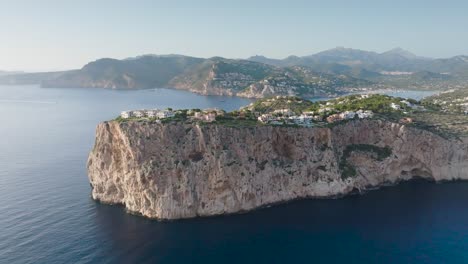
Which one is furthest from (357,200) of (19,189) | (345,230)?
(19,189)

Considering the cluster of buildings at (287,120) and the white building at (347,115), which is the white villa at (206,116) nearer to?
the cluster of buildings at (287,120)

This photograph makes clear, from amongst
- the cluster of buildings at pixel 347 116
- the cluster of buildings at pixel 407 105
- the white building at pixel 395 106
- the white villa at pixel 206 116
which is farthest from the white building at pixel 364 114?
the white villa at pixel 206 116

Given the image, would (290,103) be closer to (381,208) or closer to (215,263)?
(381,208)

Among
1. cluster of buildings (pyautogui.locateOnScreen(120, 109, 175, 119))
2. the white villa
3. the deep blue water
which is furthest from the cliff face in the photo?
cluster of buildings (pyautogui.locateOnScreen(120, 109, 175, 119))

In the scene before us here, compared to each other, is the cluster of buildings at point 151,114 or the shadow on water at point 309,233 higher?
the cluster of buildings at point 151,114

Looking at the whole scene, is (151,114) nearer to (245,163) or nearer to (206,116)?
(206,116)

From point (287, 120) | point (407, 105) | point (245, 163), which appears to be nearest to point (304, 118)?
point (287, 120)
